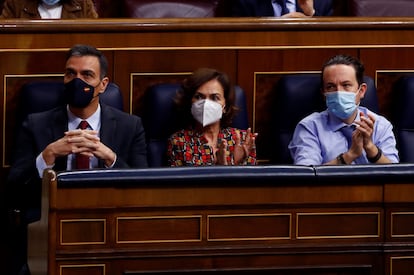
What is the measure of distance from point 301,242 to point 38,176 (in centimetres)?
59

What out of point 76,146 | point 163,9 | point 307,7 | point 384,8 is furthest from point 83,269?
point 384,8

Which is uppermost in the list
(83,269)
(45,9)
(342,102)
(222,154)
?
→ (45,9)

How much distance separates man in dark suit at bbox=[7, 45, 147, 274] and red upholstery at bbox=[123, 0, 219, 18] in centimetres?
57

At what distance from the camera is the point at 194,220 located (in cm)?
198

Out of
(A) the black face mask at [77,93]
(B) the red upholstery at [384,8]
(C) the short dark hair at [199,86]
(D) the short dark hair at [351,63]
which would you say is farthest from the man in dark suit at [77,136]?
(B) the red upholstery at [384,8]

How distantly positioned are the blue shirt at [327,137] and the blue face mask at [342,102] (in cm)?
4

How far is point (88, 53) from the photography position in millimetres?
2439

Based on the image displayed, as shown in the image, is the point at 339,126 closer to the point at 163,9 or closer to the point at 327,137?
the point at 327,137

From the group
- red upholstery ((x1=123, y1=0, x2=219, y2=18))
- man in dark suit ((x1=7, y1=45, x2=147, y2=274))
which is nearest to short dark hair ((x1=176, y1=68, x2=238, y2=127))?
man in dark suit ((x1=7, y1=45, x2=147, y2=274))

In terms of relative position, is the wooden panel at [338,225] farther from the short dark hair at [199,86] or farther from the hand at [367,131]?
the short dark hair at [199,86]

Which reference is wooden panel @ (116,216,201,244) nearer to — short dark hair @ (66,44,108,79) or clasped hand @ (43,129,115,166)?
clasped hand @ (43,129,115,166)

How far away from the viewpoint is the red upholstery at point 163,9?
303 cm

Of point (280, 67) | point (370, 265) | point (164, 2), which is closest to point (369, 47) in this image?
point (280, 67)

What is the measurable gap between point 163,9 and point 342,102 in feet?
2.30
